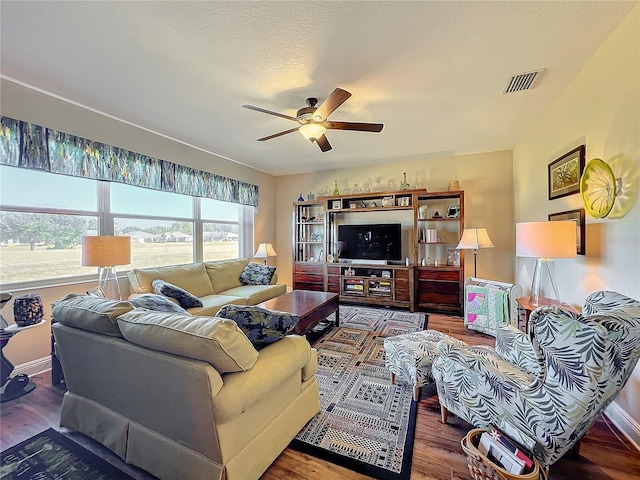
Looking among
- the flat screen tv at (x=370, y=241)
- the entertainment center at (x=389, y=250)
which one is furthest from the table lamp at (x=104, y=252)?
the flat screen tv at (x=370, y=241)

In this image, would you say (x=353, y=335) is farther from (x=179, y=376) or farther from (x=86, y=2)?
(x=86, y=2)

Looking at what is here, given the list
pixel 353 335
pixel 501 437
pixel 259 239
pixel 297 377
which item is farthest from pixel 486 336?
pixel 259 239

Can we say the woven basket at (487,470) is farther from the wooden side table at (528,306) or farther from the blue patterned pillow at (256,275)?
the blue patterned pillow at (256,275)

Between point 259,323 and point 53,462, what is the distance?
4.60 feet

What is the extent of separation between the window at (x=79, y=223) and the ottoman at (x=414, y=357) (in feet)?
10.8

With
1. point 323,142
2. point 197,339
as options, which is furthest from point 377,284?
point 197,339

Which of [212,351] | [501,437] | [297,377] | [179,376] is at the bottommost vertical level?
[501,437]

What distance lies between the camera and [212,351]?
1.17 metres

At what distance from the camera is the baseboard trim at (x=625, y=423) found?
1640 millimetres

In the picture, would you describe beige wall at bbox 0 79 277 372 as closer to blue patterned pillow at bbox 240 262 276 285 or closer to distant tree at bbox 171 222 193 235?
distant tree at bbox 171 222 193 235

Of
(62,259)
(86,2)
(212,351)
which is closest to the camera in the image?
(212,351)

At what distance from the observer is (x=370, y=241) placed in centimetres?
494

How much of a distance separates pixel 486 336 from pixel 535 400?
2441 millimetres

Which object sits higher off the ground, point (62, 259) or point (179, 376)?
point (62, 259)
